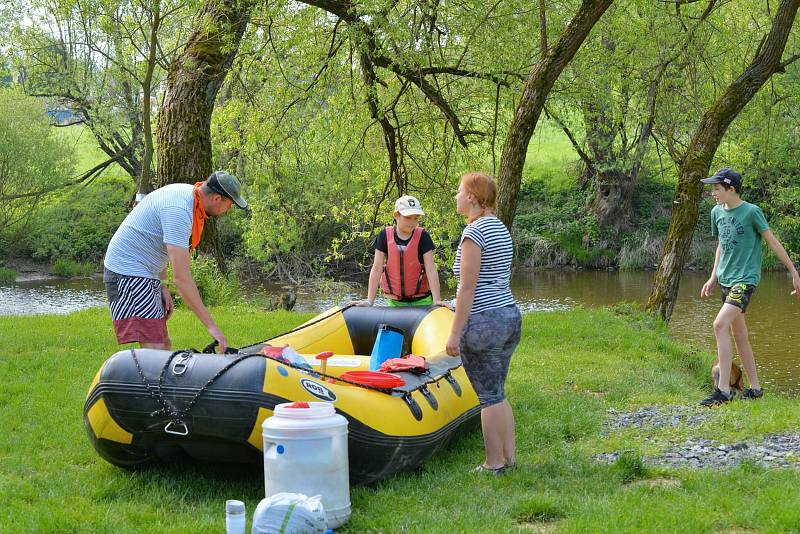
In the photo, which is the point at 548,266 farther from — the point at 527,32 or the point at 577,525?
the point at 577,525

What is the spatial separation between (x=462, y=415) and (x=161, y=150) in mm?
7211

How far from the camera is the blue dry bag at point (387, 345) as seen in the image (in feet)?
22.0

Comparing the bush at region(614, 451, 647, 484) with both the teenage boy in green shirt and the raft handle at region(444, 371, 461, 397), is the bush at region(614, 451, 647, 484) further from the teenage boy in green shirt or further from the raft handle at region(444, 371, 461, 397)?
the teenage boy in green shirt

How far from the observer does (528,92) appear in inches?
347

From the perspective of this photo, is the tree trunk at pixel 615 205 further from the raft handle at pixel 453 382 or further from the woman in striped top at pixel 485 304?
the woman in striped top at pixel 485 304

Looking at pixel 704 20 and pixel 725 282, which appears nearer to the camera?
pixel 725 282

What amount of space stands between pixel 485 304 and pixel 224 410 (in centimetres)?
147

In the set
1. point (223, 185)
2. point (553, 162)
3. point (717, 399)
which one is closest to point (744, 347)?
point (717, 399)

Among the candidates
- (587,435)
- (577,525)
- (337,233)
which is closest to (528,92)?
(587,435)

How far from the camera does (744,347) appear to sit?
23.1 feet

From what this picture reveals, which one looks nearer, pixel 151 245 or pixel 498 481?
pixel 498 481

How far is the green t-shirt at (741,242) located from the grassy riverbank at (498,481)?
38.3 inches

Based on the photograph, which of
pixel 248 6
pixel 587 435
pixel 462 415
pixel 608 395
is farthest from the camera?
Answer: pixel 248 6

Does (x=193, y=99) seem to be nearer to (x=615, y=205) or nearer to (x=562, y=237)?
(x=562, y=237)
